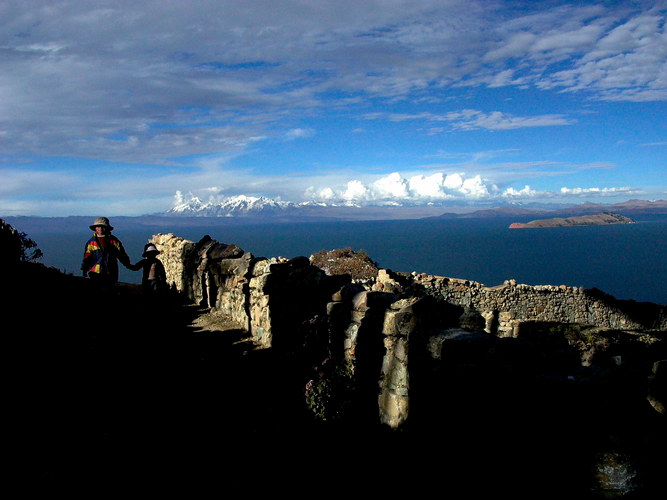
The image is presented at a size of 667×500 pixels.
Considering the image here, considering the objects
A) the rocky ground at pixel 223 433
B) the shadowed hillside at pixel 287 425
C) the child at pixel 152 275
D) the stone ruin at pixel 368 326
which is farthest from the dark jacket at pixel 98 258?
the stone ruin at pixel 368 326

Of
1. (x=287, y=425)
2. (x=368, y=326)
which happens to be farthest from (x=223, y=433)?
(x=368, y=326)

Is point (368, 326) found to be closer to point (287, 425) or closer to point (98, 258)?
point (287, 425)

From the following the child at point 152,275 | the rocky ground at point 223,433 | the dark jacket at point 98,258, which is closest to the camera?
the rocky ground at point 223,433

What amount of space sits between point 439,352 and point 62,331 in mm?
7158

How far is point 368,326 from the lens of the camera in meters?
6.68

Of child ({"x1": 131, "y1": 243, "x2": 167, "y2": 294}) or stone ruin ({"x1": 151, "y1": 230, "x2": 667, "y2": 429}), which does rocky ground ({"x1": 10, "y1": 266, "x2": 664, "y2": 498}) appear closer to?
stone ruin ({"x1": 151, "y1": 230, "x2": 667, "y2": 429})

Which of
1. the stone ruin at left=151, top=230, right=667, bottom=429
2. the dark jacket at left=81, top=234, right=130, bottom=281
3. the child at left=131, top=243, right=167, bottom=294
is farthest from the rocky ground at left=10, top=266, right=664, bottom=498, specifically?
the child at left=131, top=243, right=167, bottom=294

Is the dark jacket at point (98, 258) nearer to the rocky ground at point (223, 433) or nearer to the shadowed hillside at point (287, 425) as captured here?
the rocky ground at point (223, 433)

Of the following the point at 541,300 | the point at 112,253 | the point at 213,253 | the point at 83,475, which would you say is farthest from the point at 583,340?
the point at 83,475

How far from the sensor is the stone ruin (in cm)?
588

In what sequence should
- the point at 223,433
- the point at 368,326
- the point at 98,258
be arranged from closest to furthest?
the point at 223,433
the point at 368,326
the point at 98,258

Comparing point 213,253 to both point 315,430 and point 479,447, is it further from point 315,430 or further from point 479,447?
point 479,447

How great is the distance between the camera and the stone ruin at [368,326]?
5.88m

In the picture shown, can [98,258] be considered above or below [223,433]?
above
